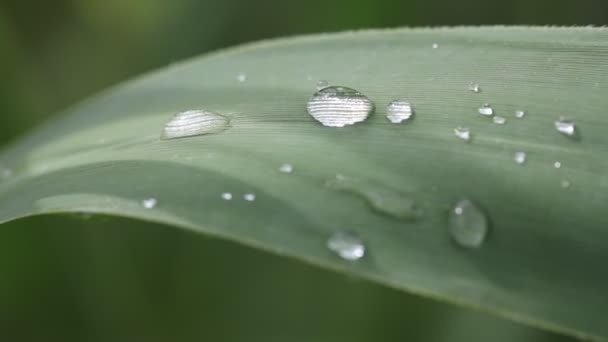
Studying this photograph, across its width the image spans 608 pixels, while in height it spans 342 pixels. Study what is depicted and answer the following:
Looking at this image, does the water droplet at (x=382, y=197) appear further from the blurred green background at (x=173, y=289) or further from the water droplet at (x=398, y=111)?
the blurred green background at (x=173, y=289)

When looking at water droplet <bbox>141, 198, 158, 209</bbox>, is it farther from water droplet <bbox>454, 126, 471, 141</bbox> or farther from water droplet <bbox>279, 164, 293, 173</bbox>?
water droplet <bbox>454, 126, 471, 141</bbox>

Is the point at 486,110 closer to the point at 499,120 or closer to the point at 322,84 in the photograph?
the point at 499,120

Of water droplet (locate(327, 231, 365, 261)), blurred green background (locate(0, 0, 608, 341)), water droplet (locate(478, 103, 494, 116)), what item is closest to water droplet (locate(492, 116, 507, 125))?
water droplet (locate(478, 103, 494, 116))

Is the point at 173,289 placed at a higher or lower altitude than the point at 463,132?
lower

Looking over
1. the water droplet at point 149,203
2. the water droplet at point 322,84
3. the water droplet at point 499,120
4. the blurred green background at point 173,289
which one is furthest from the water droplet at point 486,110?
the blurred green background at point 173,289

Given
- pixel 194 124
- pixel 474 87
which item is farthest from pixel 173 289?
pixel 474 87

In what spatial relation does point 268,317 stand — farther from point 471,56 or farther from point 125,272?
point 471,56
